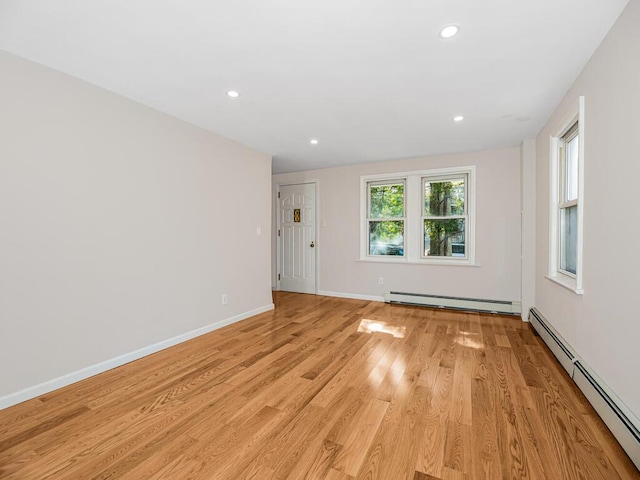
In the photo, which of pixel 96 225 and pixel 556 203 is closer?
pixel 96 225

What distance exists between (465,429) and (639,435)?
774 millimetres

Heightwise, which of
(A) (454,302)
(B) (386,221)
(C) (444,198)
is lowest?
(A) (454,302)

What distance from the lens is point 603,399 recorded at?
1.80 m

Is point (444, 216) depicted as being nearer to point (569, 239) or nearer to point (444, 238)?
point (444, 238)

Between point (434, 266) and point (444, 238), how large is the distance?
467 mm

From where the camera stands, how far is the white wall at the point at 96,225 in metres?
2.05

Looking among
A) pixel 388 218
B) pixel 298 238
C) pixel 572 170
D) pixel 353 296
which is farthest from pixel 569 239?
pixel 298 238

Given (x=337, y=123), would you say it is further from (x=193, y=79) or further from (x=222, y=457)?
(x=222, y=457)

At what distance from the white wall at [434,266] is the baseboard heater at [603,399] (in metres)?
1.61

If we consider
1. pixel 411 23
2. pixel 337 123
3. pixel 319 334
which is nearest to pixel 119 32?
pixel 411 23

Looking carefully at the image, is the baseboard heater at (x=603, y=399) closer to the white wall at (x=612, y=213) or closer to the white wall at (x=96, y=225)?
the white wall at (x=612, y=213)

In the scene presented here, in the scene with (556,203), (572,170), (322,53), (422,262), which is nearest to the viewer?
(322,53)

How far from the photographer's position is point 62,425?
5.95ft

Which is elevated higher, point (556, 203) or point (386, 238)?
point (556, 203)
